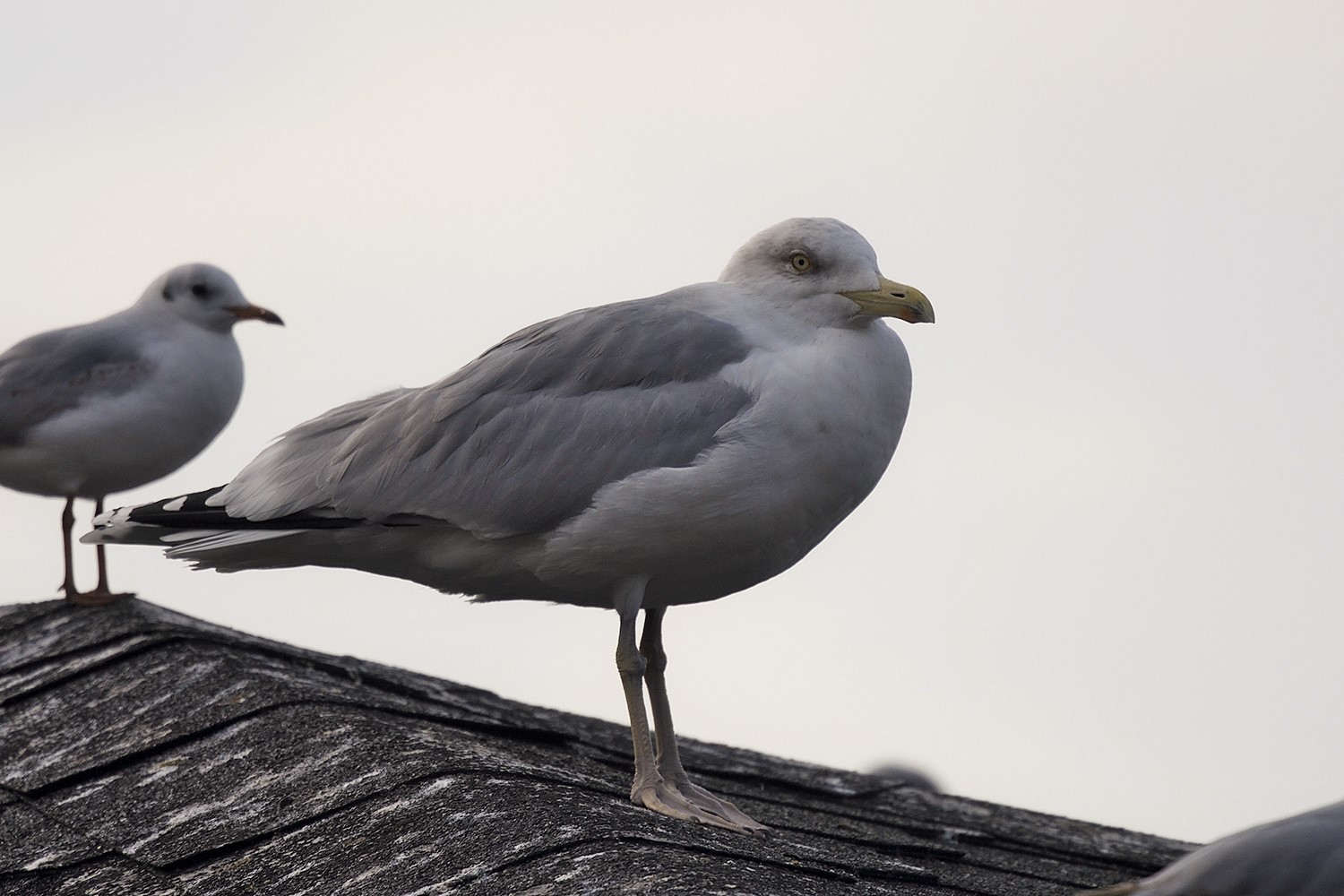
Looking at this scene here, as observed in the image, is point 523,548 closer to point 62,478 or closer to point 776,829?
point 776,829

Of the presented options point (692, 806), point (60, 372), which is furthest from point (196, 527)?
point (60, 372)

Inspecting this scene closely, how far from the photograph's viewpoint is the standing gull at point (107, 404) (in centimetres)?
737

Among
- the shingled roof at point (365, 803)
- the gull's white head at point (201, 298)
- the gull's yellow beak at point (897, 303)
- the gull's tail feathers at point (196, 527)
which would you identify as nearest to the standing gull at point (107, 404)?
the gull's white head at point (201, 298)

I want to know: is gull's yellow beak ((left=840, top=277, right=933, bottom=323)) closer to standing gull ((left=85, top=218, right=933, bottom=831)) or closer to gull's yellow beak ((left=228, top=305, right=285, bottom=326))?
standing gull ((left=85, top=218, right=933, bottom=831))

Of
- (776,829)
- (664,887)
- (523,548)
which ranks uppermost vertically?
(523,548)

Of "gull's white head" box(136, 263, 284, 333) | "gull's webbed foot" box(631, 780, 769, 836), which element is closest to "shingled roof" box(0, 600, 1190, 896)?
"gull's webbed foot" box(631, 780, 769, 836)

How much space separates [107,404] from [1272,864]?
539 centimetres

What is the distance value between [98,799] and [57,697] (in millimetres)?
817

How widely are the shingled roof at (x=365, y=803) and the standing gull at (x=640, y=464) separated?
37 cm

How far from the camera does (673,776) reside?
4.74 m

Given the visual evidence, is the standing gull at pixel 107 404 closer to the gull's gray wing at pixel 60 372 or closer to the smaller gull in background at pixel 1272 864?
the gull's gray wing at pixel 60 372

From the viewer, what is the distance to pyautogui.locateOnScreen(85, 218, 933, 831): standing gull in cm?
441

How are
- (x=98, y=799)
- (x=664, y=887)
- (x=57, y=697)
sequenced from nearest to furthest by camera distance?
(x=664, y=887)
(x=98, y=799)
(x=57, y=697)

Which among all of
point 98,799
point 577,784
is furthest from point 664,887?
point 98,799
